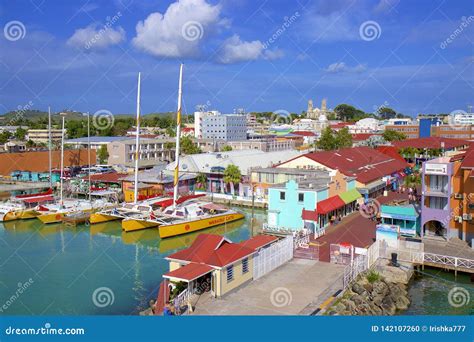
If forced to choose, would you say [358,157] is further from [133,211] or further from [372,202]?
[133,211]

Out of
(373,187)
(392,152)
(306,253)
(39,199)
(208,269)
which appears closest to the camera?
(208,269)

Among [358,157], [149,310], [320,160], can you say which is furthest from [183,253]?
[358,157]

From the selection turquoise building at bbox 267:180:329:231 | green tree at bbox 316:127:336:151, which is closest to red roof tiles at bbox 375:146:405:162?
green tree at bbox 316:127:336:151

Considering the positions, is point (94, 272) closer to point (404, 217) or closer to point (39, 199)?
point (404, 217)

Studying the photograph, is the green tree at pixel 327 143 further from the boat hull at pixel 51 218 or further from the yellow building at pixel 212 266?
the yellow building at pixel 212 266

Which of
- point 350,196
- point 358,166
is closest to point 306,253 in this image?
point 350,196
